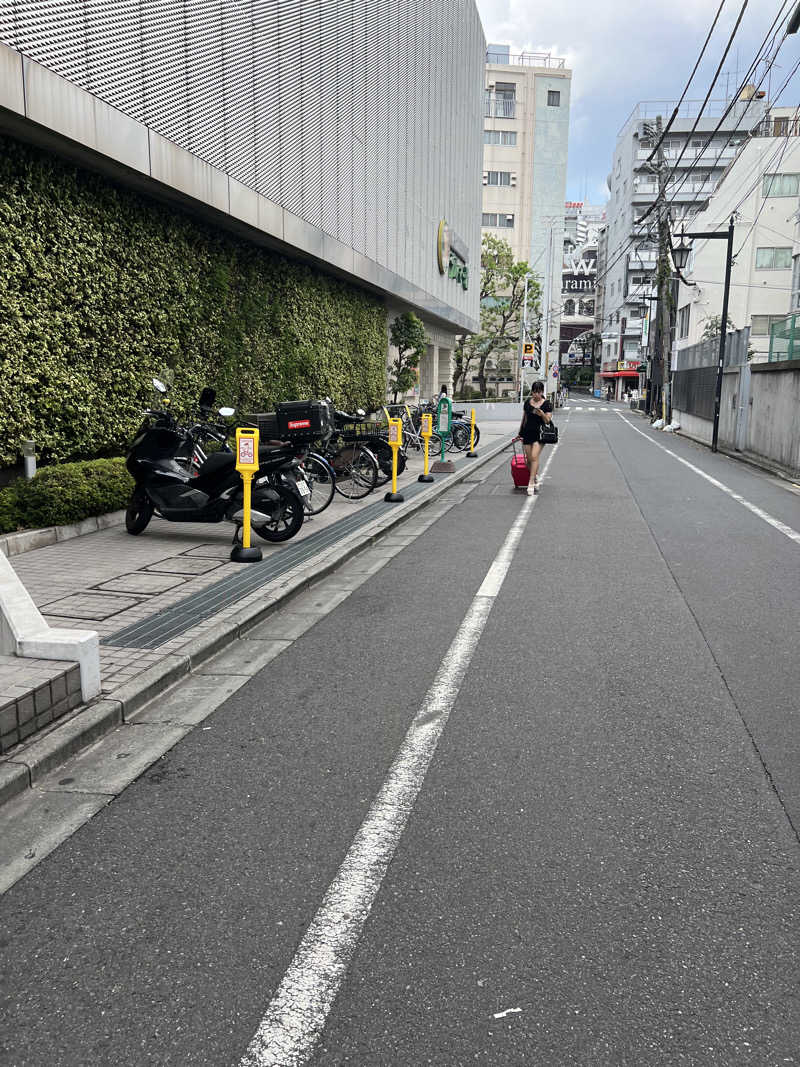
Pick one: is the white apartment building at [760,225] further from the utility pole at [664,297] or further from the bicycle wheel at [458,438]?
the bicycle wheel at [458,438]

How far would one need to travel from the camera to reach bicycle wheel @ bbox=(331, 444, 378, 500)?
1365 centimetres

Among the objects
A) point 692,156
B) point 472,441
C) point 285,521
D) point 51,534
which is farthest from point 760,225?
point 692,156

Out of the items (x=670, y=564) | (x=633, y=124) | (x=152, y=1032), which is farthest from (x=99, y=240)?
(x=633, y=124)

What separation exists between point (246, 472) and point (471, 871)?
569cm


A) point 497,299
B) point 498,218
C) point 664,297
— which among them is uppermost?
point 498,218

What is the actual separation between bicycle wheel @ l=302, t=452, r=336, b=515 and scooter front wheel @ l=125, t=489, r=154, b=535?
193 centimetres

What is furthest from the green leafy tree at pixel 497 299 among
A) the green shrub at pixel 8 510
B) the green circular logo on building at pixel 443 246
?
the green shrub at pixel 8 510

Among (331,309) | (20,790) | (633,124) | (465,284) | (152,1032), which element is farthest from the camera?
(633,124)

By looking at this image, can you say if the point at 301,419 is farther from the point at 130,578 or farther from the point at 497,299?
the point at 497,299

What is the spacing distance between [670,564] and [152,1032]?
7.28m

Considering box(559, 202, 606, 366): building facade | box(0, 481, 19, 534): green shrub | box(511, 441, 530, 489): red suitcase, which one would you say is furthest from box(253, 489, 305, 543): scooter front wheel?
box(559, 202, 606, 366): building facade

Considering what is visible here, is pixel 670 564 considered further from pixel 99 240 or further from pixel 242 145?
pixel 242 145

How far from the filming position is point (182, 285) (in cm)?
1242

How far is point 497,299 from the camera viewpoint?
61.6 meters
